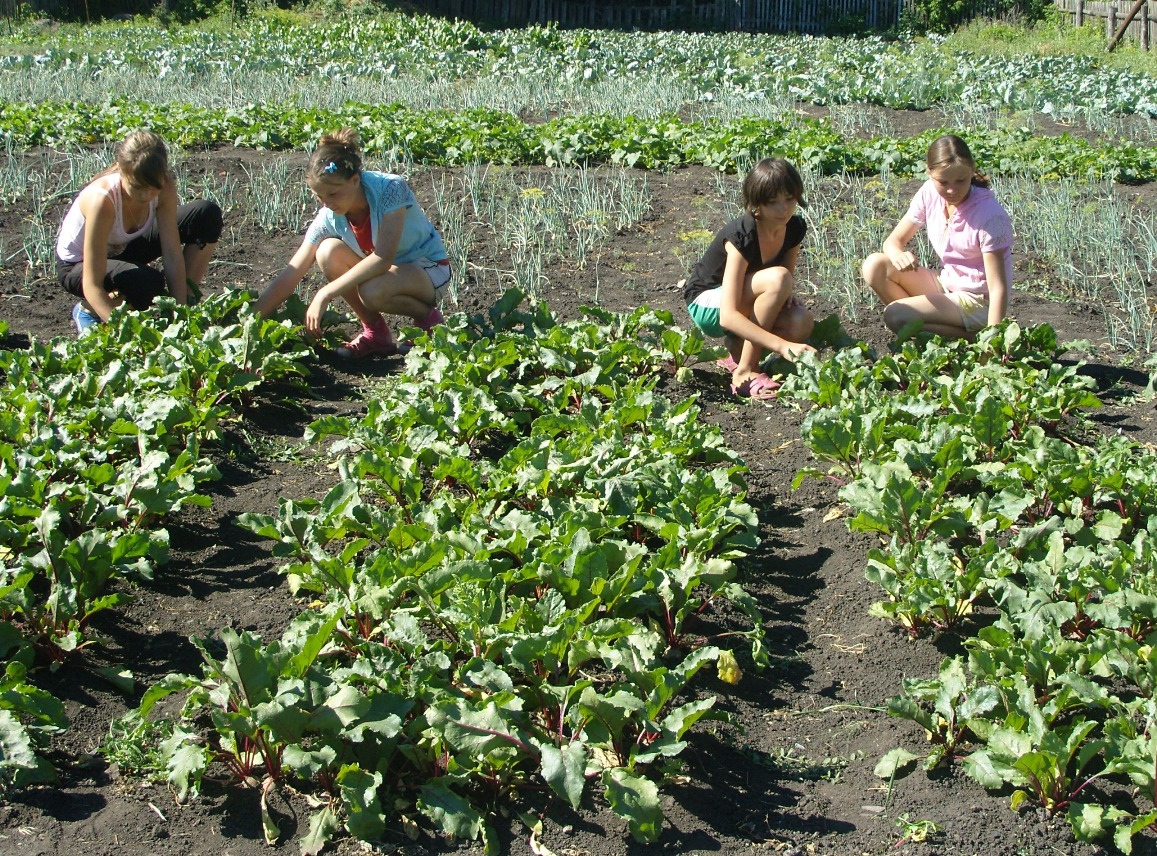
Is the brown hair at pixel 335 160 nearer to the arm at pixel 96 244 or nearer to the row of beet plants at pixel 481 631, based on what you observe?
the arm at pixel 96 244

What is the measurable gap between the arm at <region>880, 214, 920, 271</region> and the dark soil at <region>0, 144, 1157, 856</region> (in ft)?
3.23

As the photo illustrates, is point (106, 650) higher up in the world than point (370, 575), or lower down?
lower down

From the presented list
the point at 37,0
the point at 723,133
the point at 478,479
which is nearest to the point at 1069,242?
the point at 723,133

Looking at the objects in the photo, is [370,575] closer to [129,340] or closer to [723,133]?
[129,340]

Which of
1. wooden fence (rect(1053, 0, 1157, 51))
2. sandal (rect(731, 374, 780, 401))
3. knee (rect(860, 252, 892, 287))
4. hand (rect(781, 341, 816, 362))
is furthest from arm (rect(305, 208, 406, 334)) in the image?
wooden fence (rect(1053, 0, 1157, 51))

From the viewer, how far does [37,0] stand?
2733 cm

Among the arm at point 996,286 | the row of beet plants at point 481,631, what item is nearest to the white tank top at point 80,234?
the row of beet plants at point 481,631

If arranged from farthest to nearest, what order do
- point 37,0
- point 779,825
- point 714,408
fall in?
point 37,0 → point 714,408 → point 779,825

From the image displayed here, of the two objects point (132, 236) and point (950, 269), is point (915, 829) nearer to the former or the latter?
point (950, 269)

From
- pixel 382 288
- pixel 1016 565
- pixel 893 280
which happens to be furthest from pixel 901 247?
pixel 1016 565

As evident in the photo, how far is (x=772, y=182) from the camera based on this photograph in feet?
15.1

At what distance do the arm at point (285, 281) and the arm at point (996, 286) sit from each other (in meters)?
3.02

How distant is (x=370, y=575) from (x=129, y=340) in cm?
250

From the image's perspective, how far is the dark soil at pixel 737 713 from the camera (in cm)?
242
